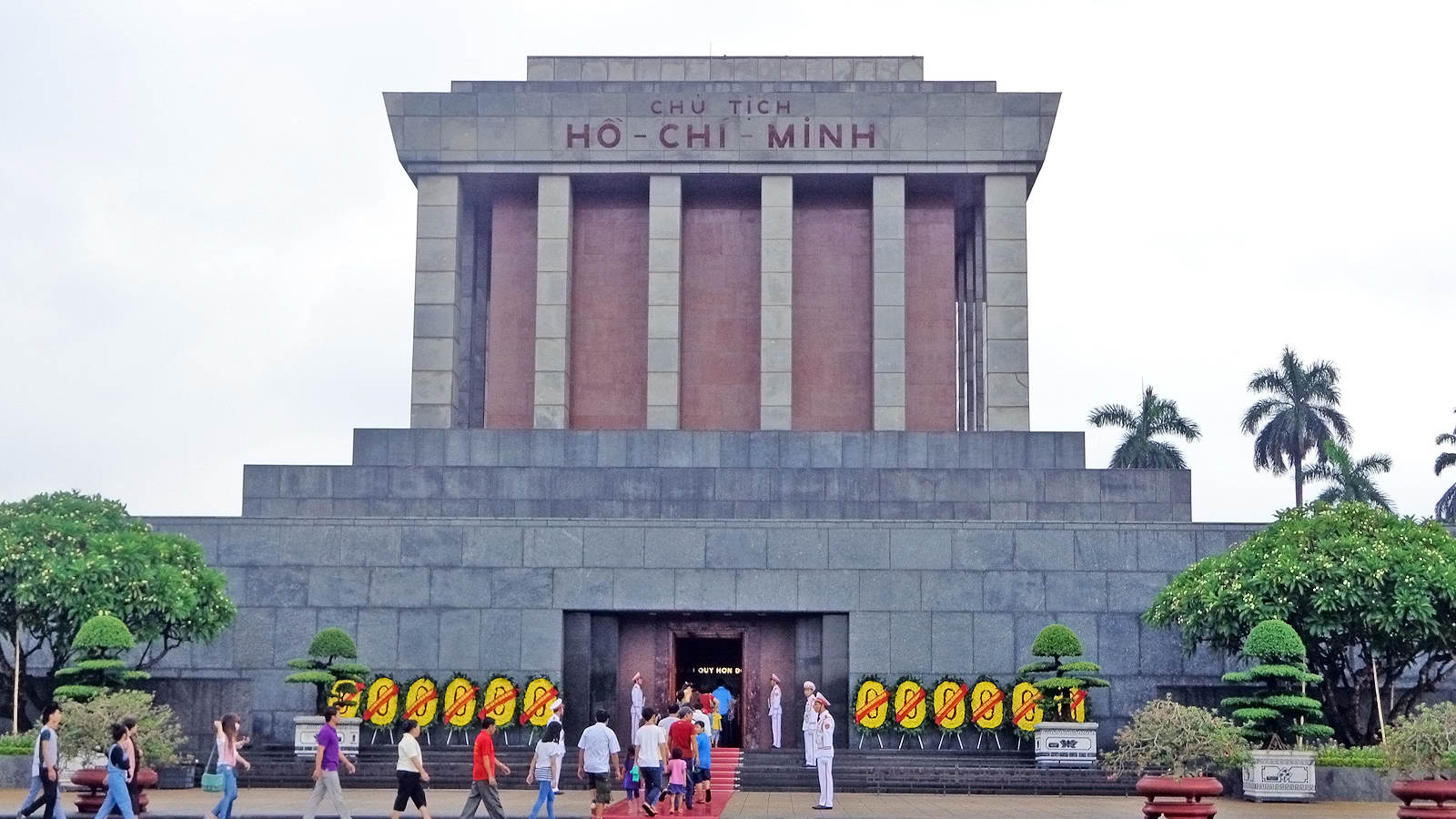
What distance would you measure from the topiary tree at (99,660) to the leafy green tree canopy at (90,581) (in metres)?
0.79

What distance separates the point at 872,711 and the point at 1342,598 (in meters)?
8.47

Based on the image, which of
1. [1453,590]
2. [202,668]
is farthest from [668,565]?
[1453,590]

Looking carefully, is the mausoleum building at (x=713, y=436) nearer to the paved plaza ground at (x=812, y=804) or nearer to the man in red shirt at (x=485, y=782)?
the paved plaza ground at (x=812, y=804)

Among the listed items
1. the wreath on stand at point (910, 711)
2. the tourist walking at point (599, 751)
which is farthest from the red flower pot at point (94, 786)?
the wreath on stand at point (910, 711)

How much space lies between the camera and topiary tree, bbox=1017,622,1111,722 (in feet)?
98.9

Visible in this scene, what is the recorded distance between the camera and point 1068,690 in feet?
99.7

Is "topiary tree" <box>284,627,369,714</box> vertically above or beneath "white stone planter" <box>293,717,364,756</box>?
above

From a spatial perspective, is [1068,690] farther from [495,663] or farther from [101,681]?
[101,681]

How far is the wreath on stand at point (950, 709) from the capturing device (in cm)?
3212

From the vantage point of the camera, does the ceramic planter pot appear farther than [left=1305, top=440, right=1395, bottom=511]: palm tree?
No

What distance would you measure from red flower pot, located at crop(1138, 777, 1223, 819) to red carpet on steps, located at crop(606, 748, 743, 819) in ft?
19.0

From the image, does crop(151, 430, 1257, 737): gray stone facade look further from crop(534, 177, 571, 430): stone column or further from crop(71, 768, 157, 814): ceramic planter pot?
crop(71, 768, 157, 814): ceramic planter pot

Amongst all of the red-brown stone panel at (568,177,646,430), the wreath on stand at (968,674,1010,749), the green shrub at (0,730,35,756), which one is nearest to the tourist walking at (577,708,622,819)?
the green shrub at (0,730,35,756)

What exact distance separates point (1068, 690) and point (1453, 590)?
6.38m
